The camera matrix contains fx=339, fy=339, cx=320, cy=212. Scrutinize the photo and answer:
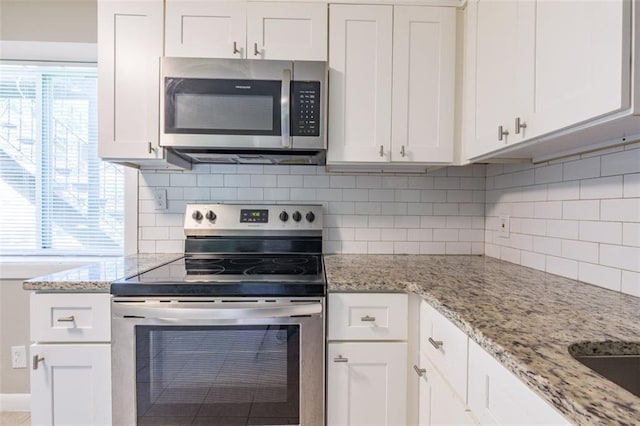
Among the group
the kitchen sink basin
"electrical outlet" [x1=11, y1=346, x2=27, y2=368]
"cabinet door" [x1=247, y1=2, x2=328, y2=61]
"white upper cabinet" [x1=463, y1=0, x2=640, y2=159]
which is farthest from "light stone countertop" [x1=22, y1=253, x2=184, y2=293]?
"white upper cabinet" [x1=463, y1=0, x2=640, y2=159]

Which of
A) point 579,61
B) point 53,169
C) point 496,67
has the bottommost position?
point 53,169

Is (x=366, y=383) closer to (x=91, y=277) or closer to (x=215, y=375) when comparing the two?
(x=215, y=375)

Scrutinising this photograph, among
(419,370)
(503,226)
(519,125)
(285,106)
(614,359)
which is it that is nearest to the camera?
(614,359)

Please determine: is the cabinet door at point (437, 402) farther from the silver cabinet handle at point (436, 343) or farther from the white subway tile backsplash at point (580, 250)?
the white subway tile backsplash at point (580, 250)

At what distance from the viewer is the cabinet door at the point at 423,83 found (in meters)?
1.62

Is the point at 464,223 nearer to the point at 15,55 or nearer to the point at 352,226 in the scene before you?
the point at 352,226

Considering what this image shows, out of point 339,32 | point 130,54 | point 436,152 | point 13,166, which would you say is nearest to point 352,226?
point 436,152

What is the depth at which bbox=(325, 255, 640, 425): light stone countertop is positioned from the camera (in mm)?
516

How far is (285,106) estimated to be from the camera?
1526 millimetres

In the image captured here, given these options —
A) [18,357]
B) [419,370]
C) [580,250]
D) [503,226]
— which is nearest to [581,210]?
[580,250]

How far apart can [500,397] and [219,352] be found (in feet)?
3.10

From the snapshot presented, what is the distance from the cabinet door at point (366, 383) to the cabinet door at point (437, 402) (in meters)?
0.09

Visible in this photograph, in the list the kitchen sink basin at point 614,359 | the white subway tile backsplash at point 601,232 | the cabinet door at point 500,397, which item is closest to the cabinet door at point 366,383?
the cabinet door at point 500,397

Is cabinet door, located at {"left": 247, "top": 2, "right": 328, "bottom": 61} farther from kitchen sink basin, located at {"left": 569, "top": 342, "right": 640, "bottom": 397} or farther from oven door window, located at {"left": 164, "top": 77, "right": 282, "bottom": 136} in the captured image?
kitchen sink basin, located at {"left": 569, "top": 342, "right": 640, "bottom": 397}
